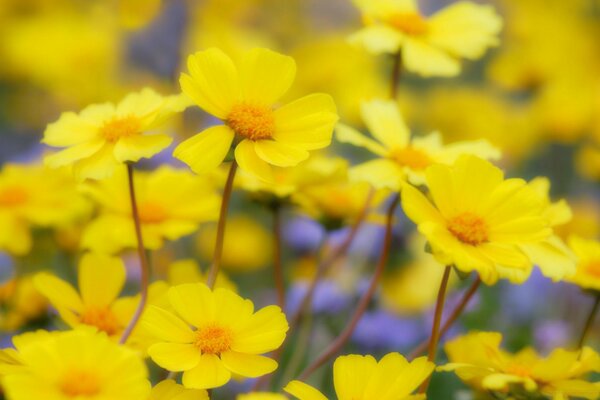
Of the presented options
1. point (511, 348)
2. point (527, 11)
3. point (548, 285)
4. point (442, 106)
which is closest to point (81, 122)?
point (511, 348)

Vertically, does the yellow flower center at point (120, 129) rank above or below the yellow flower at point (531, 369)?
above

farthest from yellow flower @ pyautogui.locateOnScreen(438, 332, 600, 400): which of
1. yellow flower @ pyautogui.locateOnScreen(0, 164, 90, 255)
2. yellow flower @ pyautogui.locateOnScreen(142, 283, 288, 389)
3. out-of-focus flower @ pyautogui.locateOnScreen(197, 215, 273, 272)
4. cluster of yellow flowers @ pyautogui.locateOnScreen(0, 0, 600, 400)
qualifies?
out-of-focus flower @ pyautogui.locateOnScreen(197, 215, 273, 272)

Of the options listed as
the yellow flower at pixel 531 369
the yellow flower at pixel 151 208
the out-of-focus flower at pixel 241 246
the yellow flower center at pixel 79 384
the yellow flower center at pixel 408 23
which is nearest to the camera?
the yellow flower center at pixel 79 384

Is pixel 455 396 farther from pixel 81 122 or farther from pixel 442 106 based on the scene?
pixel 442 106

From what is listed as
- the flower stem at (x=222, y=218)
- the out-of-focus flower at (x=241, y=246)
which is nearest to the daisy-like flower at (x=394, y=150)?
the flower stem at (x=222, y=218)

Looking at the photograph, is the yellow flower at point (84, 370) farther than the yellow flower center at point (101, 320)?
No

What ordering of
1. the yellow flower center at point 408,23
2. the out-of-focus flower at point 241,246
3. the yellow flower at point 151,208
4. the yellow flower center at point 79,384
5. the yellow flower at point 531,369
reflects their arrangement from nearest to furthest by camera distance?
the yellow flower center at point 79,384 < the yellow flower at point 531,369 < the yellow flower at point 151,208 < the yellow flower center at point 408,23 < the out-of-focus flower at point 241,246

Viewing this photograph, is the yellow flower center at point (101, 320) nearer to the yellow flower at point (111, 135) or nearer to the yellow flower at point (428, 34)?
the yellow flower at point (111, 135)

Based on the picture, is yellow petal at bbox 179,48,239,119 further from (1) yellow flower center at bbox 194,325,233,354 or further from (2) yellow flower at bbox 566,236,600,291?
(2) yellow flower at bbox 566,236,600,291
